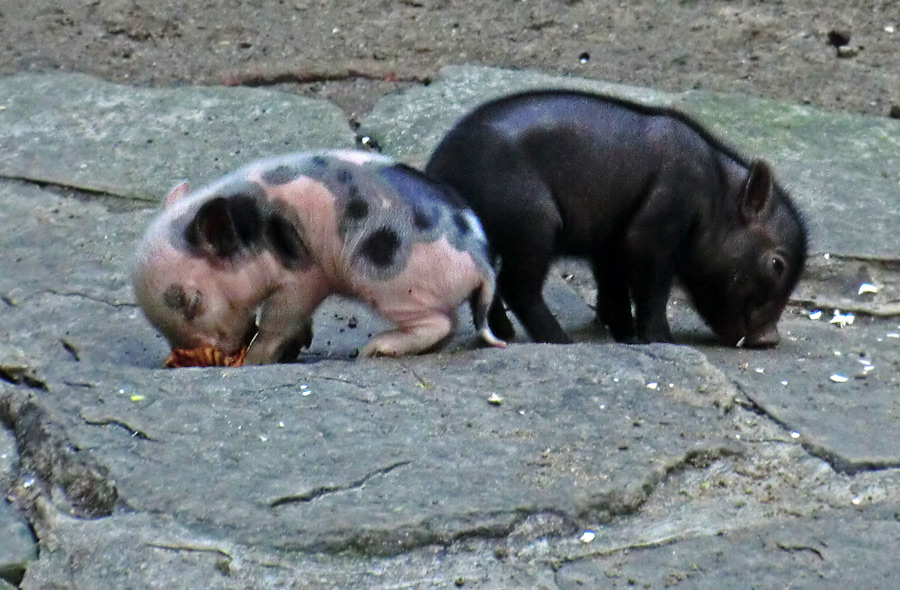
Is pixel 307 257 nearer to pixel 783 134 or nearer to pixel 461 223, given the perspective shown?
pixel 461 223

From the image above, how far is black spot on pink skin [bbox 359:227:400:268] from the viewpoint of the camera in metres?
3.76

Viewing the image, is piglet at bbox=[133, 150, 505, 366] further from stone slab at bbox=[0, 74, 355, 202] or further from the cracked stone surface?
stone slab at bbox=[0, 74, 355, 202]

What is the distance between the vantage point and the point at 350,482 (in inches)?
117

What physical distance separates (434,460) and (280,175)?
3.76ft

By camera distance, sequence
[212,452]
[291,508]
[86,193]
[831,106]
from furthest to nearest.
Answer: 1. [831,106]
2. [86,193]
3. [212,452]
4. [291,508]

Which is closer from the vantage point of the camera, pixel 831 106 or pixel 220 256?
pixel 220 256

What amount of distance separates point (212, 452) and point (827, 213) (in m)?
3.14

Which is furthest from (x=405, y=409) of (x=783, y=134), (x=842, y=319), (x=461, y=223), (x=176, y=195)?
(x=783, y=134)

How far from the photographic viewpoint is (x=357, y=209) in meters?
3.79

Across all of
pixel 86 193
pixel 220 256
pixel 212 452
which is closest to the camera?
pixel 212 452

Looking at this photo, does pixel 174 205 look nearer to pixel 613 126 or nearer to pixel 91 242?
pixel 91 242

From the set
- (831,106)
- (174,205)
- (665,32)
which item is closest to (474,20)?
(665,32)

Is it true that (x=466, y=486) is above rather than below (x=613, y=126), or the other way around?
below

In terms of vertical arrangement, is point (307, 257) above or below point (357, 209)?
below
